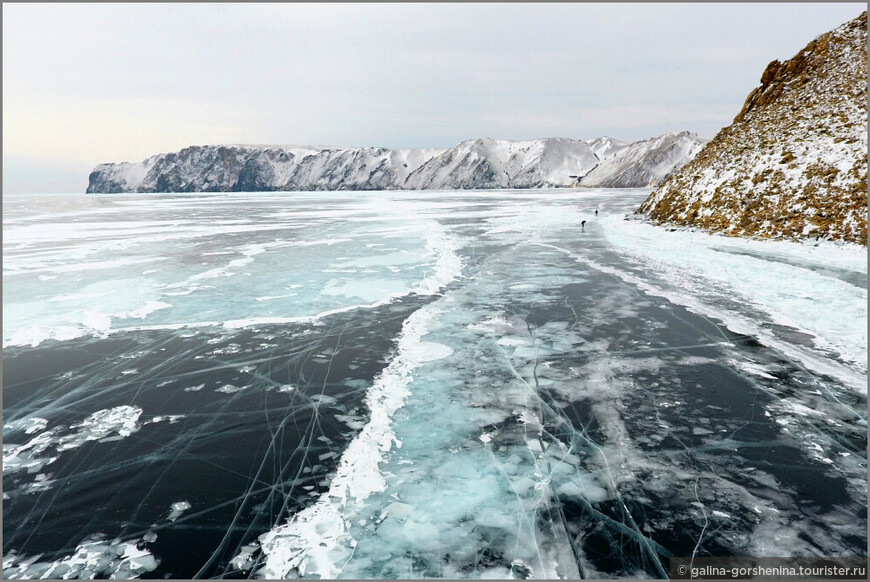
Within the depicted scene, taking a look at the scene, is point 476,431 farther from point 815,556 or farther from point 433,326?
point 433,326

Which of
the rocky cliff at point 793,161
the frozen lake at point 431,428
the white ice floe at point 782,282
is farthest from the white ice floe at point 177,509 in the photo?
the rocky cliff at point 793,161

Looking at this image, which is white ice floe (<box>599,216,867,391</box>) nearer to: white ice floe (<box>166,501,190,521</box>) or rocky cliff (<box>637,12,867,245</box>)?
rocky cliff (<box>637,12,867,245</box>)

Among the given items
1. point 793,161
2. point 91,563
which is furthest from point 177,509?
point 793,161

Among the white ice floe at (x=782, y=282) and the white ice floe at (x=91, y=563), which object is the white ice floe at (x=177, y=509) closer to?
the white ice floe at (x=91, y=563)

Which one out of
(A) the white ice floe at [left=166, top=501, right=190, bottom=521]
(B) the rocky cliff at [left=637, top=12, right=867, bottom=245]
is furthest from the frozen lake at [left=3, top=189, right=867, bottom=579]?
(B) the rocky cliff at [left=637, top=12, right=867, bottom=245]

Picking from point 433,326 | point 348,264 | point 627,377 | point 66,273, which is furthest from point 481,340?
point 66,273

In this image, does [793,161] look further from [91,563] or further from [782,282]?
[91,563]
